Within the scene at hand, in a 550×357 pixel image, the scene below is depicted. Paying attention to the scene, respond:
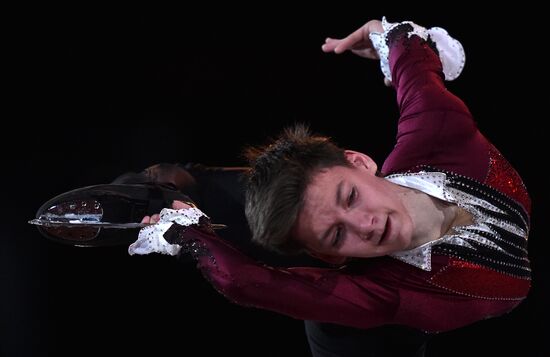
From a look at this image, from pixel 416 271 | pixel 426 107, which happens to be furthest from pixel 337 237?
pixel 426 107

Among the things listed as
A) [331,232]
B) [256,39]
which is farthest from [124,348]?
[256,39]

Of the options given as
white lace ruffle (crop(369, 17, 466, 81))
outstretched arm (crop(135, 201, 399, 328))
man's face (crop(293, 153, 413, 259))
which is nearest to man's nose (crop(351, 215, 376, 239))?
man's face (crop(293, 153, 413, 259))

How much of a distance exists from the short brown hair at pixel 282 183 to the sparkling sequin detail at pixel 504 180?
322 mm

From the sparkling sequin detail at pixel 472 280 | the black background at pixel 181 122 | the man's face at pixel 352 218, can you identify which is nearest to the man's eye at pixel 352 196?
the man's face at pixel 352 218

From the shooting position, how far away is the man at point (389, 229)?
3.79ft

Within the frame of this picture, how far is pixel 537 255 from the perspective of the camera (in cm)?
180

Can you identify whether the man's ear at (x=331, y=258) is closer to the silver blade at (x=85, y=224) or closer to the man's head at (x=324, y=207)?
the man's head at (x=324, y=207)

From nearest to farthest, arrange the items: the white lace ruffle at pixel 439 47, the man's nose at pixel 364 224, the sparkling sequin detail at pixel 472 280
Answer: the man's nose at pixel 364 224
the sparkling sequin detail at pixel 472 280
the white lace ruffle at pixel 439 47

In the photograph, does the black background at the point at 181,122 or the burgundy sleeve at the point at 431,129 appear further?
the black background at the point at 181,122

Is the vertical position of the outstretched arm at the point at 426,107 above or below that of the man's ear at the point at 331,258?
above

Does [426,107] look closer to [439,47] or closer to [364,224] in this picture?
[439,47]

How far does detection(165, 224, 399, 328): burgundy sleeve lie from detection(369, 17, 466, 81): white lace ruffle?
1.85 ft

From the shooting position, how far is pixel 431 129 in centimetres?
137

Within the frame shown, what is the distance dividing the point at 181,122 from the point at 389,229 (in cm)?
83
